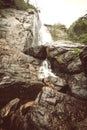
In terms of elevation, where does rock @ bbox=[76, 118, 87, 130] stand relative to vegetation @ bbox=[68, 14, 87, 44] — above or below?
below

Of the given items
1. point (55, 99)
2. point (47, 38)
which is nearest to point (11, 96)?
point (55, 99)

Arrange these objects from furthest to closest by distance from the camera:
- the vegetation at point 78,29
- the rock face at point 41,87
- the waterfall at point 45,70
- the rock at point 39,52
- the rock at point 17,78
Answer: the vegetation at point 78,29
the rock at point 39,52
the waterfall at point 45,70
the rock at point 17,78
the rock face at point 41,87

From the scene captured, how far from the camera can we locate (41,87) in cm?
1056

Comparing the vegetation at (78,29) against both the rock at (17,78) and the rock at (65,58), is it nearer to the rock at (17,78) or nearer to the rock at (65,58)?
the rock at (65,58)

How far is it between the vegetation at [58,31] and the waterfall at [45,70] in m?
9.26

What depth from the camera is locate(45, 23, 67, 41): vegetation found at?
2223cm

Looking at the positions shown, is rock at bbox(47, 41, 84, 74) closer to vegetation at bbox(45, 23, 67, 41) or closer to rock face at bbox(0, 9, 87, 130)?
rock face at bbox(0, 9, 87, 130)

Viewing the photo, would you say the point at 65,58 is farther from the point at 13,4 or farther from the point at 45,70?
the point at 13,4

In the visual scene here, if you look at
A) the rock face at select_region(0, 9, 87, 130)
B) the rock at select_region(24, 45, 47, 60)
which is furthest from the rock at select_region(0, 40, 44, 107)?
the rock at select_region(24, 45, 47, 60)

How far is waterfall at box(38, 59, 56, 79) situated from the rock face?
0.20 metres

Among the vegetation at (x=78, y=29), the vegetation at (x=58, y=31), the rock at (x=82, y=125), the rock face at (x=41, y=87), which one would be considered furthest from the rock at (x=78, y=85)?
the vegetation at (x=58, y=31)

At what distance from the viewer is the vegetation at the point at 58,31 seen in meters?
22.2

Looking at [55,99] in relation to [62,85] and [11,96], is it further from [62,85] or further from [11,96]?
[11,96]

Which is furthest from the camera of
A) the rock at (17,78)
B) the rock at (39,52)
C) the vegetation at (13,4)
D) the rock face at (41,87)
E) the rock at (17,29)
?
the vegetation at (13,4)
